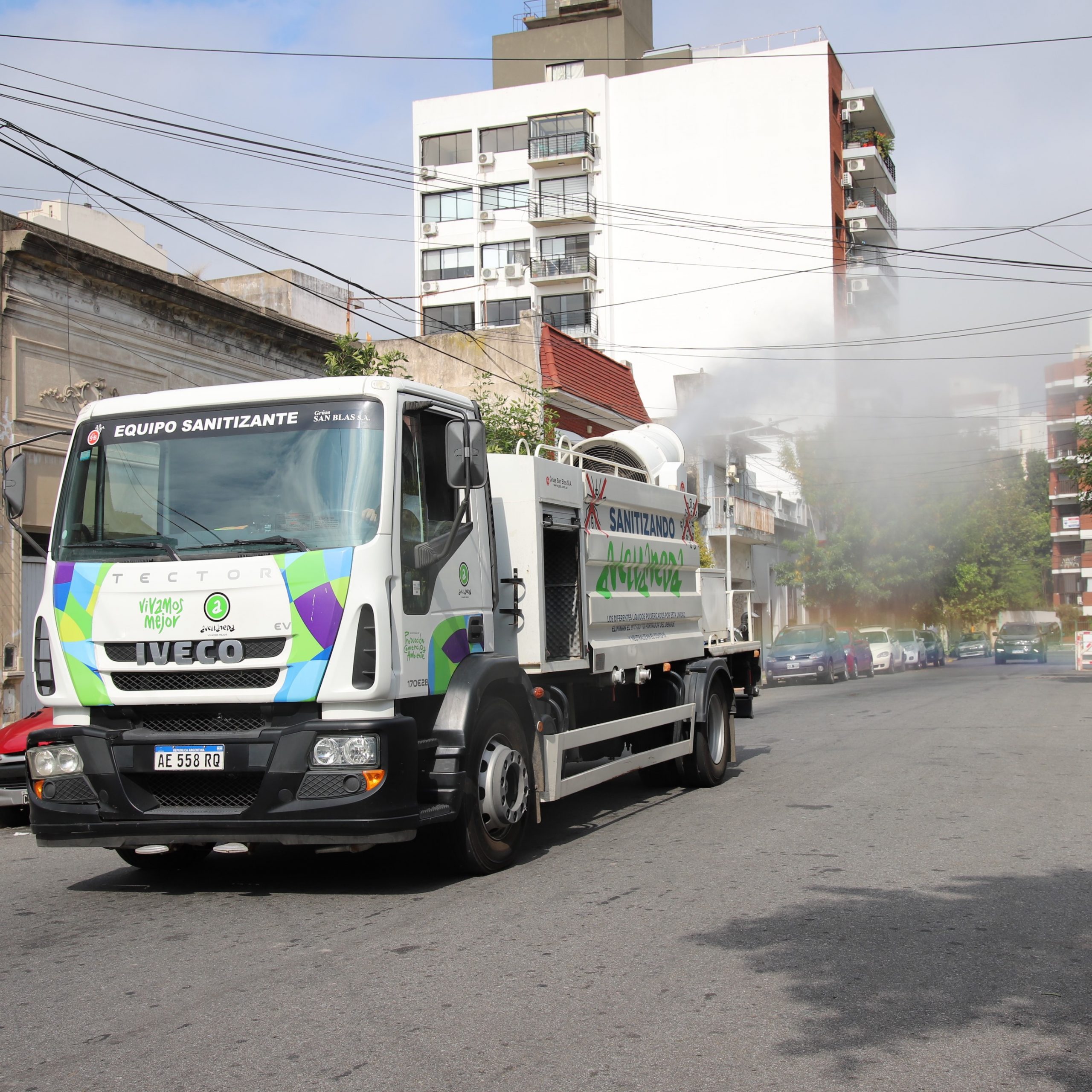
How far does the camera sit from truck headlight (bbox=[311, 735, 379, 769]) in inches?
250

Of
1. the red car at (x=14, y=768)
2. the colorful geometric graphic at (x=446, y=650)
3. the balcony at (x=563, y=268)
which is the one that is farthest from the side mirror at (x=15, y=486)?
the balcony at (x=563, y=268)

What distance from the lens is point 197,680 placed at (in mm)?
6520

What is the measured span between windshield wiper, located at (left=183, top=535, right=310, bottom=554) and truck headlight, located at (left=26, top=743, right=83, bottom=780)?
1357 mm

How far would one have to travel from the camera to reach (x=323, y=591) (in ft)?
20.9

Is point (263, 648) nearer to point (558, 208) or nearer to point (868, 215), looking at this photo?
point (558, 208)

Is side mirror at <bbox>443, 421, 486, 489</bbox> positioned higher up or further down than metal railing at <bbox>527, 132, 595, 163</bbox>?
further down

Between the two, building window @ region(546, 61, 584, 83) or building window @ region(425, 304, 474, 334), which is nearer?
building window @ region(425, 304, 474, 334)

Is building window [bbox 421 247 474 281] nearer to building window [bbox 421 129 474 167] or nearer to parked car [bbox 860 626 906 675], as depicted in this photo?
building window [bbox 421 129 474 167]

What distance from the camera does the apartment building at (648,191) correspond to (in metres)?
51.7

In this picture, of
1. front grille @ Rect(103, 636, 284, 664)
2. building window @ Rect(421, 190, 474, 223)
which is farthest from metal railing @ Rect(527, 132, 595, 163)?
front grille @ Rect(103, 636, 284, 664)

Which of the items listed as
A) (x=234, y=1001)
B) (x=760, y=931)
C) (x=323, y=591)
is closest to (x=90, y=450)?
(x=323, y=591)

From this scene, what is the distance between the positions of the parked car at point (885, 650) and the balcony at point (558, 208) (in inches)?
890

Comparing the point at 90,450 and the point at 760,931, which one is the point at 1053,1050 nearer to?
the point at 760,931

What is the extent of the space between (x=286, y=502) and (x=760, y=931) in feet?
10.7
